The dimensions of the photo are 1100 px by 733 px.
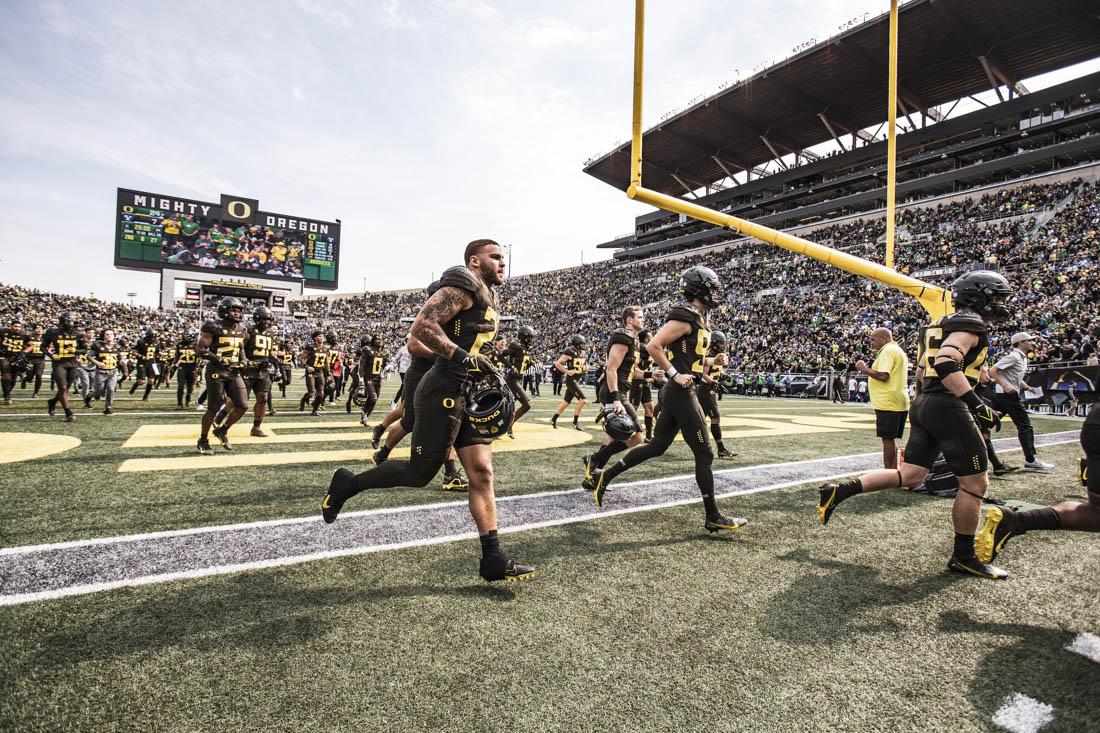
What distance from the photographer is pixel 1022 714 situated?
2.02 metres

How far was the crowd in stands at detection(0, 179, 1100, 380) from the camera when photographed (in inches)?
951

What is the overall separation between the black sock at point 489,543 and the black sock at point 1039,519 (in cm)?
311

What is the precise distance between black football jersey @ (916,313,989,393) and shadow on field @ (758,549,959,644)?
1.33 meters

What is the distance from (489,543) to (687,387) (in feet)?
7.01

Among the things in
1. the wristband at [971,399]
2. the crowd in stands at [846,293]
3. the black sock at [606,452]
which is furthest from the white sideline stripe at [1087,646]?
the crowd in stands at [846,293]

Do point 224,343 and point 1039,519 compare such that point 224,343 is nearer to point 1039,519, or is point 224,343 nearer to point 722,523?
point 722,523

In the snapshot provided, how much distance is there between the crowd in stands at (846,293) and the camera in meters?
24.2

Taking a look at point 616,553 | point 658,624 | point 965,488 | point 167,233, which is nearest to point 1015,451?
point 965,488

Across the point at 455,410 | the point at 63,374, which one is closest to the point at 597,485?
the point at 455,410

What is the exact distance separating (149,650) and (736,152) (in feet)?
167

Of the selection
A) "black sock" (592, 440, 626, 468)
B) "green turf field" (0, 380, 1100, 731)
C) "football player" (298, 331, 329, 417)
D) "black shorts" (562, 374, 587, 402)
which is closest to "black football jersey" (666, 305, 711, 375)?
"black sock" (592, 440, 626, 468)

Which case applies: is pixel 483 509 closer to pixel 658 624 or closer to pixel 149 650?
pixel 658 624

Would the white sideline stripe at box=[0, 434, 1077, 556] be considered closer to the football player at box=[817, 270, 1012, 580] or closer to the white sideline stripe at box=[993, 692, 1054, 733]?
the football player at box=[817, 270, 1012, 580]

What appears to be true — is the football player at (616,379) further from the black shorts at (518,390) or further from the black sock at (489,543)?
the black shorts at (518,390)
